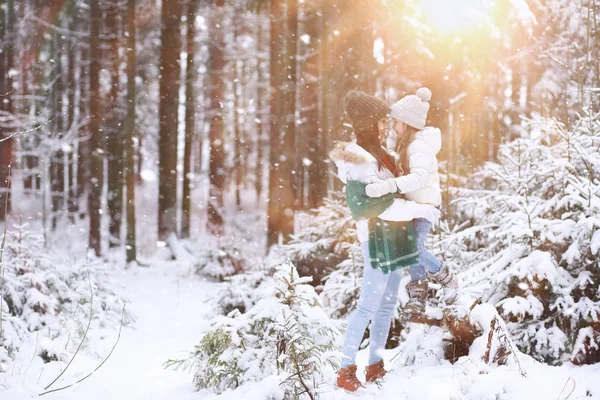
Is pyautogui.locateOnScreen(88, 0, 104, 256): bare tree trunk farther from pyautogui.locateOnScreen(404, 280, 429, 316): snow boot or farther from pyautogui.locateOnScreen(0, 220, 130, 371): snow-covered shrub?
pyautogui.locateOnScreen(404, 280, 429, 316): snow boot

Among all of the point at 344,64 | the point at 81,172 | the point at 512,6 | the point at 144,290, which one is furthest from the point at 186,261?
the point at 512,6

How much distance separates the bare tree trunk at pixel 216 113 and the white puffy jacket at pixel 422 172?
43.9 ft

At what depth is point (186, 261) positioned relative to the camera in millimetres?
15758

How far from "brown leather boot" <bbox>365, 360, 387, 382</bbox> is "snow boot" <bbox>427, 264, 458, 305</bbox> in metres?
0.81

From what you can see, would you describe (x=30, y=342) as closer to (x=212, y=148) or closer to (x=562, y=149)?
(x=562, y=149)

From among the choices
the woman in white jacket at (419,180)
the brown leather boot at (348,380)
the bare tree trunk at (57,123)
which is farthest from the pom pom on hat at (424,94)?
the bare tree trunk at (57,123)

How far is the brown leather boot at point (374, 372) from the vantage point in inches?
181

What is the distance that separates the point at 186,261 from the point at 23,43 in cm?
961

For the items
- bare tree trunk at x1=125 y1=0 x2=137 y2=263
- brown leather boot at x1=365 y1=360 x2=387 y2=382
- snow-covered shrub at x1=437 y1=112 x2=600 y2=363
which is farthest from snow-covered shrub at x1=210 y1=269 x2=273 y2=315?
bare tree trunk at x1=125 y1=0 x2=137 y2=263

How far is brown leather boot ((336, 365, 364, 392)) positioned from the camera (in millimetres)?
4277

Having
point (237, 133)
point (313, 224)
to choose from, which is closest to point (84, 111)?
point (237, 133)

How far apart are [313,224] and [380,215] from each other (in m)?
5.83

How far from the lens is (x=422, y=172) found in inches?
173

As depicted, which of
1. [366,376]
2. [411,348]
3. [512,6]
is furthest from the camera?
[512,6]
